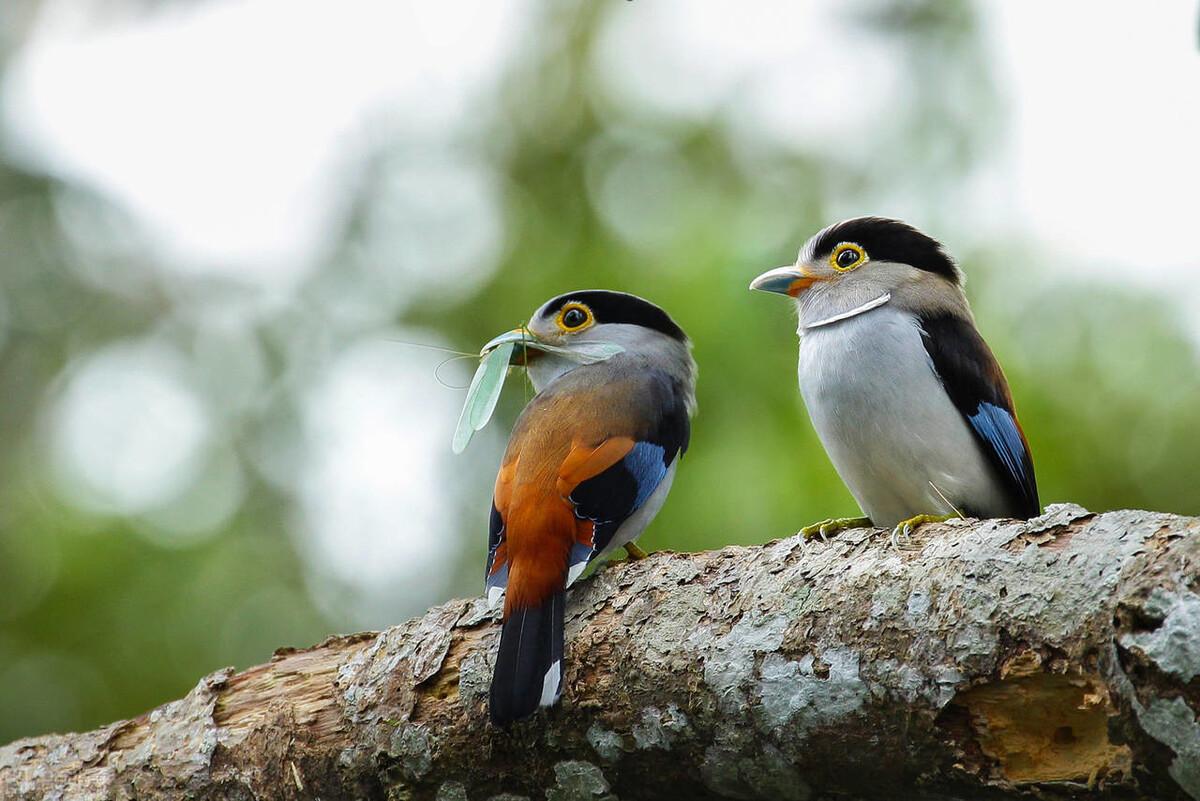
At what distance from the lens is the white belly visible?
4.15 meters

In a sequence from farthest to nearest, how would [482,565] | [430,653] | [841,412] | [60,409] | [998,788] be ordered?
[60,409]
[482,565]
[841,412]
[430,653]
[998,788]

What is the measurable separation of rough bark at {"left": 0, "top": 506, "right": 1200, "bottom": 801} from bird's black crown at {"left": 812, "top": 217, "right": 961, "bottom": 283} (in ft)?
5.73

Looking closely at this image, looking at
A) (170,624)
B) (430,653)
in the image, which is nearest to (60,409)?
(170,624)

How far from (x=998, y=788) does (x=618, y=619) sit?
108 centimetres

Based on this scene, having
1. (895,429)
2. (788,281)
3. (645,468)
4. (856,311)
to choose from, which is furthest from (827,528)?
(788,281)

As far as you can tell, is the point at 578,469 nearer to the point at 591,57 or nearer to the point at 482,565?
the point at 482,565

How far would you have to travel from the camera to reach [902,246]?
4773 millimetres

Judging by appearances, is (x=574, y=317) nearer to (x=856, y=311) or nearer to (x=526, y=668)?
(x=856, y=311)

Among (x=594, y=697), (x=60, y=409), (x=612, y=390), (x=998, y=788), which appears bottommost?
(x=998, y=788)

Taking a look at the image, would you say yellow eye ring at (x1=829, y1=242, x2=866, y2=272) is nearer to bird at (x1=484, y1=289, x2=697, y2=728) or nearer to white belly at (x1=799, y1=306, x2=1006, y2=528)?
white belly at (x1=799, y1=306, x2=1006, y2=528)

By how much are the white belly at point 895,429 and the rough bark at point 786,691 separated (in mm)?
923

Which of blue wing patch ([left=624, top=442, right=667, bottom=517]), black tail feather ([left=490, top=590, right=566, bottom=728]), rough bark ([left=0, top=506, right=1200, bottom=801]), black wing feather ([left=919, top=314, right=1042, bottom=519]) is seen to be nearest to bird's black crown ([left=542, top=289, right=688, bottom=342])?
blue wing patch ([left=624, top=442, right=667, bottom=517])

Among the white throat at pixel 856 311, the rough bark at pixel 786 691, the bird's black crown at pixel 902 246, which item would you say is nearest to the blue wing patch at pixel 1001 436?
the white throat at pixel 856 311

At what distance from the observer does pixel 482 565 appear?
8023 millimetres
